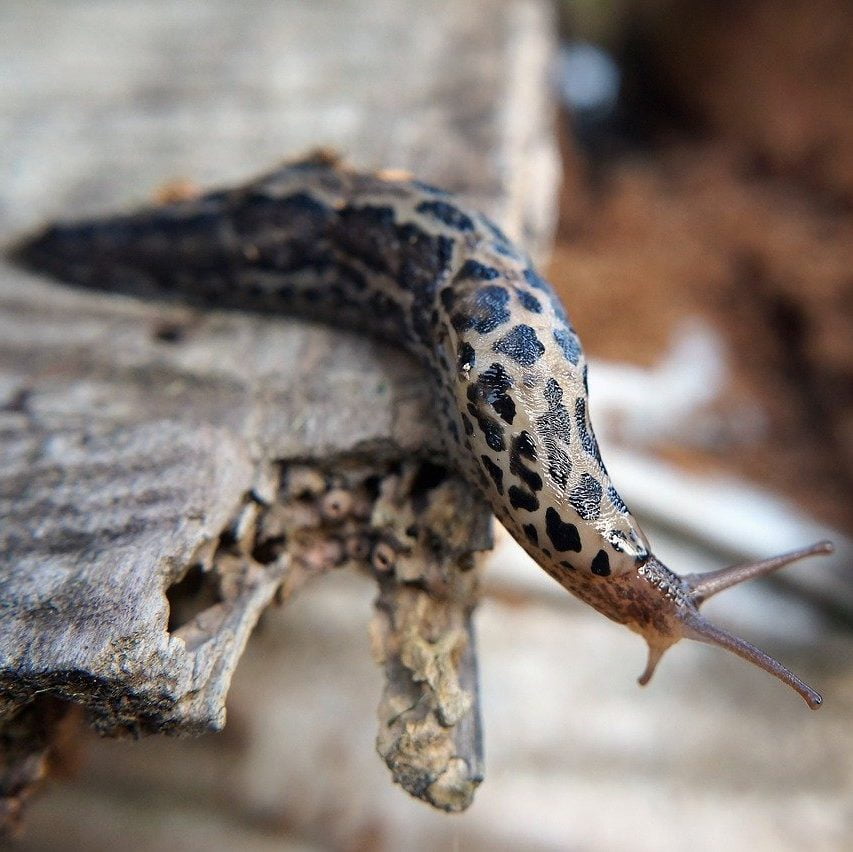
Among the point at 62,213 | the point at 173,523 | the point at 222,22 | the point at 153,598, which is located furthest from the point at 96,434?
the point at 222,22

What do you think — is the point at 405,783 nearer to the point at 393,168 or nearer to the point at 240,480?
the point at 240,480

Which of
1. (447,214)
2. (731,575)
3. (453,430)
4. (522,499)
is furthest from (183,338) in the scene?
(731,575)

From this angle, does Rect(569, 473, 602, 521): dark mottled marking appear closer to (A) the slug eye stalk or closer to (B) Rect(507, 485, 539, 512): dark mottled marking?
(B) Rect(507, 485, 539, 512): dark mottled marking

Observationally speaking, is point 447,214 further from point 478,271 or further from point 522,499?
point 522,499

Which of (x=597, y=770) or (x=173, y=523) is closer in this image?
(x=173, y=523)

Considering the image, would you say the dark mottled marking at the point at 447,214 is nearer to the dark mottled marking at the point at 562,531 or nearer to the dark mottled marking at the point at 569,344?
the dark mottled marking at the point at 569,344

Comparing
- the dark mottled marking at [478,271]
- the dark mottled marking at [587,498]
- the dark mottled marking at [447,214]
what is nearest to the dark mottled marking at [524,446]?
the dark mottled marking at [587,498]

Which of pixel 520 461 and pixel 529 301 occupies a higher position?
pixel 529 301
